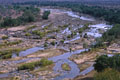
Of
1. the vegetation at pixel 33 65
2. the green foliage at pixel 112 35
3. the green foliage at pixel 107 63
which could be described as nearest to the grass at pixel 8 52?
the vegetation at pixel 33 65

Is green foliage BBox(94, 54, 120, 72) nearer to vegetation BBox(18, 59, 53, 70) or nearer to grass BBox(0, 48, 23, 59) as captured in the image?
vegetation BBox(18, 59, 53, 70)

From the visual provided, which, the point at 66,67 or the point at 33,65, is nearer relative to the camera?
the point at 33,65

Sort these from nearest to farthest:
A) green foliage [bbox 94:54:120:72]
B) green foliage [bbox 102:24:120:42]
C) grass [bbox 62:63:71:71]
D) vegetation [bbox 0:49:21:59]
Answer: green foliage [bbox 94:54:120:72], grass [bbox 62:63:71:71], vegetation [bbox 0:49:21:59], green foliage [bbox 102:24:120:42]

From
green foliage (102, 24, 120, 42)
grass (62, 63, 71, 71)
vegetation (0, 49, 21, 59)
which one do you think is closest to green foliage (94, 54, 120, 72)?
grass (62, 63, 71, 71)

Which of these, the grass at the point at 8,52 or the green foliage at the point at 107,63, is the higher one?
the green foliage at the point at 107,63

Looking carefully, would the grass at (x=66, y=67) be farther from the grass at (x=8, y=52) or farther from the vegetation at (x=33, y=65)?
the grass at (x=8, y=52)

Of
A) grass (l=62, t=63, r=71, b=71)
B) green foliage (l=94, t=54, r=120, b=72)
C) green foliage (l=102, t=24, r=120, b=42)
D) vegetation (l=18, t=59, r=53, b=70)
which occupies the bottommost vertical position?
grass (l=62, t=63, r=71, b=71)

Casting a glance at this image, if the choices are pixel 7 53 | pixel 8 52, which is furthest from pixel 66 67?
pixel 8 52

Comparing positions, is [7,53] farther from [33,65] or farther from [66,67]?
[66,67]

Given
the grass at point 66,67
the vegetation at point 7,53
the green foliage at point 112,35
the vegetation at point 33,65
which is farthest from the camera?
the green foliage at point 112,35

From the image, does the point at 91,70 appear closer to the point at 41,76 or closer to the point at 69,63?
the point at 69,63

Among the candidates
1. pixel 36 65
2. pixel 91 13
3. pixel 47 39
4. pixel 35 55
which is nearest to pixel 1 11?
pixel 91 13

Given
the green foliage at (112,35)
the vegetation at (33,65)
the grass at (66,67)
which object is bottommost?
the grass at (66,67)

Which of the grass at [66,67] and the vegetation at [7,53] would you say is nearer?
the grass at [66,67]
